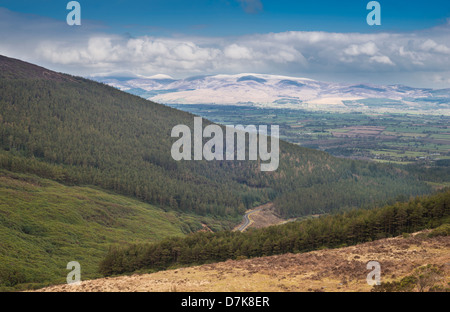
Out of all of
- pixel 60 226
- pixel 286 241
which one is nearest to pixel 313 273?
pixel 286 241

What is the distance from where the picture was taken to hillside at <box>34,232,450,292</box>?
40.6 metres

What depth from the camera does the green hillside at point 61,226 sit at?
83.8 metres

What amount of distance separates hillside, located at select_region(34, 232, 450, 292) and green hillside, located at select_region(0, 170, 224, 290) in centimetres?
3091

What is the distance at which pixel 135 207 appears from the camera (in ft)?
551

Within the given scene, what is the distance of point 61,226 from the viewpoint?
116 meters

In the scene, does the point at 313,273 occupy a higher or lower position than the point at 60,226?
higher

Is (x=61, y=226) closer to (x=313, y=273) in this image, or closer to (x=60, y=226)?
(x=60, y=226)

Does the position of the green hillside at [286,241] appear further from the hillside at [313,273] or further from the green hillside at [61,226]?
the hillside at [313,273]

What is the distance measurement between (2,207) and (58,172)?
6919cm

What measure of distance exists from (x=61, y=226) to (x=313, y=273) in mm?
93214

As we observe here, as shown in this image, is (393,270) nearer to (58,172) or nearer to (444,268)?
(444,268)

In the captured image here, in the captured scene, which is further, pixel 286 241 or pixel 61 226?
pixel 61 226

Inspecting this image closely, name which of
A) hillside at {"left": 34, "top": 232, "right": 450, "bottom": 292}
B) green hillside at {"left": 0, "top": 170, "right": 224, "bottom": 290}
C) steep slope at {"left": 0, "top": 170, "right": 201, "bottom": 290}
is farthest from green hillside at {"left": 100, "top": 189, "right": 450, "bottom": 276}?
hillside at {"left": 34, "top": 232, "right": 450, "bottom": 292}

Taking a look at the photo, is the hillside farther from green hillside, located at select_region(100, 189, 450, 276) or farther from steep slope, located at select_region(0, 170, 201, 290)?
steep slope, located at select_region(0, 170, 201, 290)
